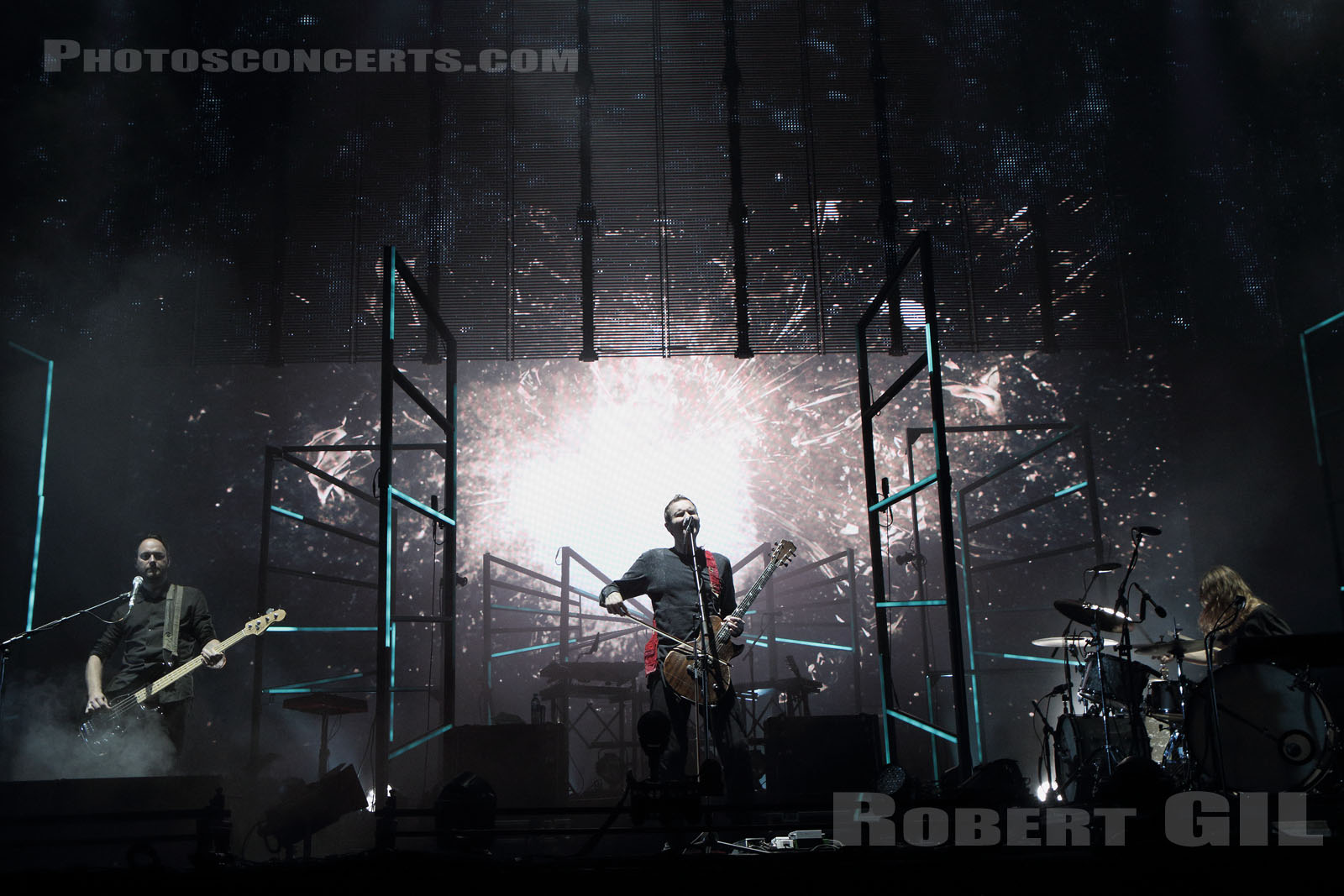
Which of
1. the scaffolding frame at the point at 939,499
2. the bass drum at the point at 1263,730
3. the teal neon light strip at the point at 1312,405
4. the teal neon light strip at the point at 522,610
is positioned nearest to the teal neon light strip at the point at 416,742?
the scaffolding frame at the point at 939,499

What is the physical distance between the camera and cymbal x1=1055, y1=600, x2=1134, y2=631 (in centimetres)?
562

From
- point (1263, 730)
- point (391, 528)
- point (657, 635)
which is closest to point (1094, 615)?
point (1263, 730)

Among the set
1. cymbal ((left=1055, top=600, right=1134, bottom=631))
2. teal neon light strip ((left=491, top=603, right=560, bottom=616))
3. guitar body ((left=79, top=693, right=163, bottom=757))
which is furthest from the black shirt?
cymbal ((left=1055, top=600, right=1134, bottom=631))

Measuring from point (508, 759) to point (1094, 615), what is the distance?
→ 3.52m

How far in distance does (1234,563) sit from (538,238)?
5.80m

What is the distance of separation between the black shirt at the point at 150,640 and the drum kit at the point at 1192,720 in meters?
5.17

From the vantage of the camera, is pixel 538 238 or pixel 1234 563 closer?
pixel 538 238

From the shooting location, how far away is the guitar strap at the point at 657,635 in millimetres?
4758

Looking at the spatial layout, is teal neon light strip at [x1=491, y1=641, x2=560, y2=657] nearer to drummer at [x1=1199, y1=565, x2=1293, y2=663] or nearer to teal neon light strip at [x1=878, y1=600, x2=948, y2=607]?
teal neon light strip at [x1=878, y1=600, x2=948, y2=607]

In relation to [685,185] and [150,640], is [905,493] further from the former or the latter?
[150,640]

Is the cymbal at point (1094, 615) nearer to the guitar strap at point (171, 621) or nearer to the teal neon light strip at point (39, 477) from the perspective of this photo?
the guitar strap at point (171, 621)

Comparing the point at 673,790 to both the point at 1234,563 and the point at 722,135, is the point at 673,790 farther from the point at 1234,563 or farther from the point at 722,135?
the point at 1234,563

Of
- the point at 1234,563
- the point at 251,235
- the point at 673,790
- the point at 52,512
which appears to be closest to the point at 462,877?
the point at 673,790

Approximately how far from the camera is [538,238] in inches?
246
